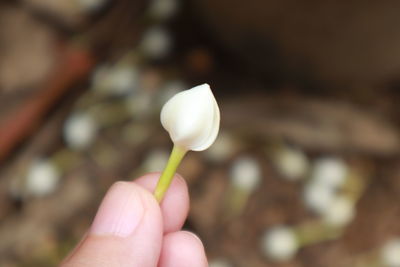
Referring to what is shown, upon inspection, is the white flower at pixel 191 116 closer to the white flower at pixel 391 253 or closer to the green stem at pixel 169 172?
the green stem at pixel 169 172

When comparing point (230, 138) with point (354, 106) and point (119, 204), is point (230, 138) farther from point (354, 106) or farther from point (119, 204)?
point (119, 204)

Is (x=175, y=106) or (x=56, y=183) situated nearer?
(x=175, y=106)

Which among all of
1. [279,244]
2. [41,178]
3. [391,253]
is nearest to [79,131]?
[41,178]

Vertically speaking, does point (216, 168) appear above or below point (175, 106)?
below

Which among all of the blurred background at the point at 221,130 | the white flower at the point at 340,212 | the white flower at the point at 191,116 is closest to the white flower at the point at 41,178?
the blurred background at the point at 221,130

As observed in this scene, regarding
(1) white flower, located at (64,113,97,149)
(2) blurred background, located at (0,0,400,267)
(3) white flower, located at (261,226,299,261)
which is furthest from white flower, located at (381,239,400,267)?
(1) white flower, located at (64,113,97,149)

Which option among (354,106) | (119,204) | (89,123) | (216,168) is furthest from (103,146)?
(119,204)
